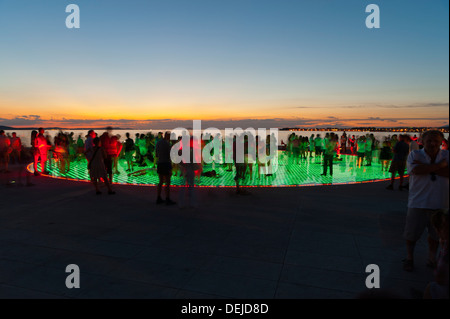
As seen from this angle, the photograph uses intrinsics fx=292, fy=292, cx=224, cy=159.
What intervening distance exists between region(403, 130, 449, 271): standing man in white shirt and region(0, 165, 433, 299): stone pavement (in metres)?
0.43

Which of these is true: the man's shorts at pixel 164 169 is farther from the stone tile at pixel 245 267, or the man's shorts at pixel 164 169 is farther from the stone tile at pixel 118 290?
the stone tile at pixel 118 290

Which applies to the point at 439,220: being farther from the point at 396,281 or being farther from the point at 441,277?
the point at 396,281

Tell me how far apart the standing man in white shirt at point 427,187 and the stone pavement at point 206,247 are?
1.41 feet

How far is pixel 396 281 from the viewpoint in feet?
11.1

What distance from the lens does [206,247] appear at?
14.2 ft

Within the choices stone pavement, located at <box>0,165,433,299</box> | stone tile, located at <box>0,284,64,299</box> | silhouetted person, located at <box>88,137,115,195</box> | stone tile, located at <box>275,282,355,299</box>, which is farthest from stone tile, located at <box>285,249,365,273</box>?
silhouetted person, located at <box>88,137,115,195</box>

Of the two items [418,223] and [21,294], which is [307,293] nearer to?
[418,223]

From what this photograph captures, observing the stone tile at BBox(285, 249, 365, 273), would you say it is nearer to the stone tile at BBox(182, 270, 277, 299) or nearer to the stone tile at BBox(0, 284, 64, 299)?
the stone tile at BBox(182, 270, 277, 299)

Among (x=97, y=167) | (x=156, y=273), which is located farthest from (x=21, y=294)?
(x=97, y=167)

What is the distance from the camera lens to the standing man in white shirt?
3438mm

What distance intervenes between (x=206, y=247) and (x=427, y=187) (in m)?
3.00

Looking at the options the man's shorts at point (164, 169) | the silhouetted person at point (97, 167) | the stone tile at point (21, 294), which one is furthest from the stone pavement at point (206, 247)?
the man's shorts at point (164, 169)
